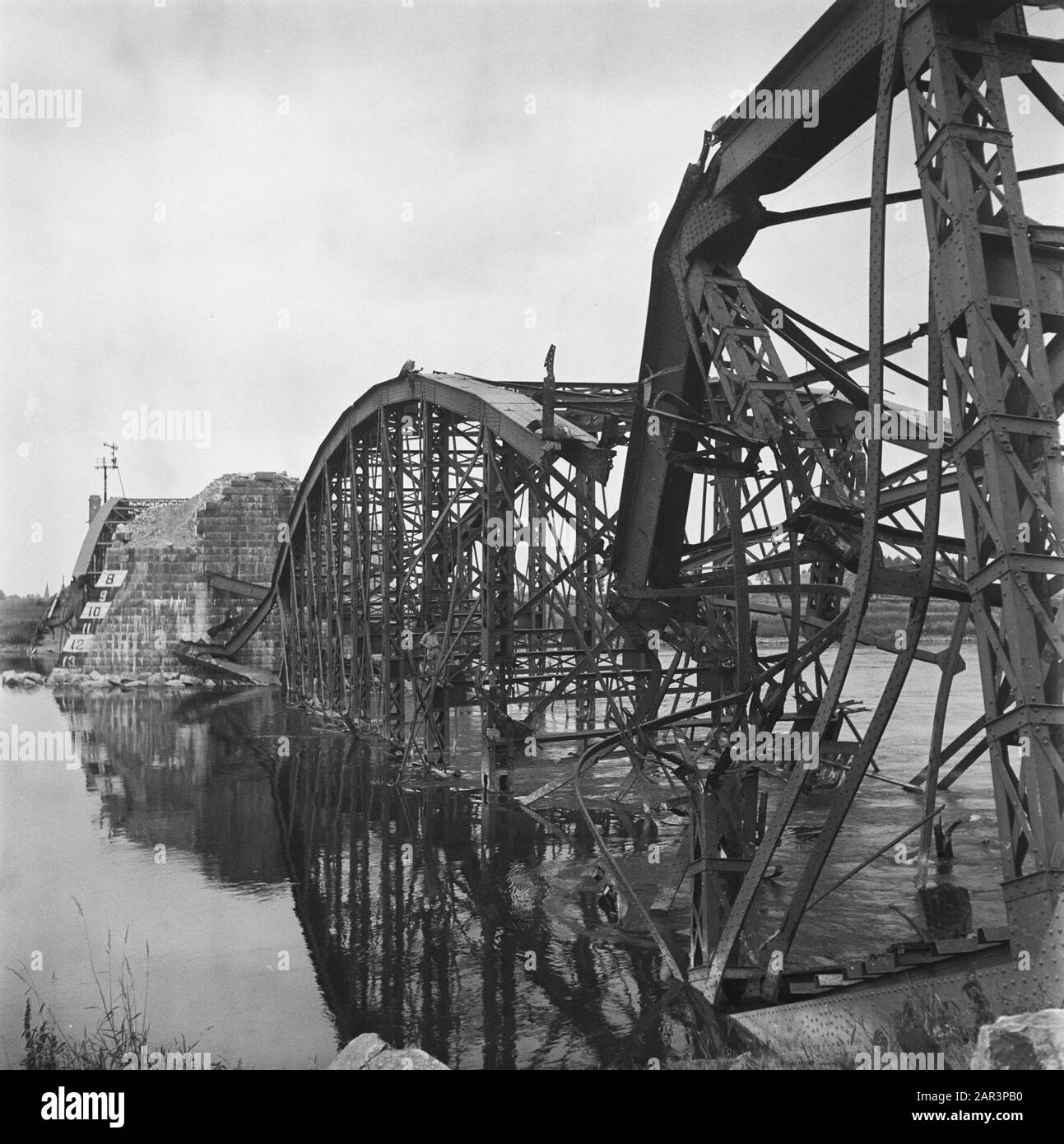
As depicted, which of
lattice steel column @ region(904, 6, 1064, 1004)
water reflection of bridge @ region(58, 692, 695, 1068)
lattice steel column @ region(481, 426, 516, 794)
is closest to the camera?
lattice steel column @ region(904, 6, 1064, 1004)

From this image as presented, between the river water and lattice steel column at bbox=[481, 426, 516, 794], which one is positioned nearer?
the river water

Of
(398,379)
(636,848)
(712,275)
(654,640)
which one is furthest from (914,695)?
(712,275)

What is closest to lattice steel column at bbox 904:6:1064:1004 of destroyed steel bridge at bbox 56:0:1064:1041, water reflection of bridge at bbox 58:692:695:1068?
destroyed steel bridge at bbox 56:0:1064:1041

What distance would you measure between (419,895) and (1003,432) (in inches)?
326

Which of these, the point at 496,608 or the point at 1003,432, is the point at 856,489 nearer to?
the point at 496,608

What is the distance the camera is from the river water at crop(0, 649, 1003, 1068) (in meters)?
7.80

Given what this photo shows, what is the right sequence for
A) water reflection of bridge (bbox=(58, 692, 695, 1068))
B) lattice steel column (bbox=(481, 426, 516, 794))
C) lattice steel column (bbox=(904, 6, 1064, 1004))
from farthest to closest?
lattice steel column (bbox=(481, 426, 516, 794)) → water reflection of bridge (bbox=(58, 692, 695, 1068)) → lattice steel column (bbox=(904, 6, 1064, 1004))

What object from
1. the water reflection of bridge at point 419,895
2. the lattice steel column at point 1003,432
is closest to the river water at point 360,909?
the water reflection of bridge at point 419,895

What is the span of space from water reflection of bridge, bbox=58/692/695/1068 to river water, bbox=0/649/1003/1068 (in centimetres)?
3

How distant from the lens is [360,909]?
1107cm

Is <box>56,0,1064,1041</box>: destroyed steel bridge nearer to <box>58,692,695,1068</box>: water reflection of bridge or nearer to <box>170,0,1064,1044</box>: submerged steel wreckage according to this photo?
<box>170,0,1064,1044</box>: submerged steel wreckage
